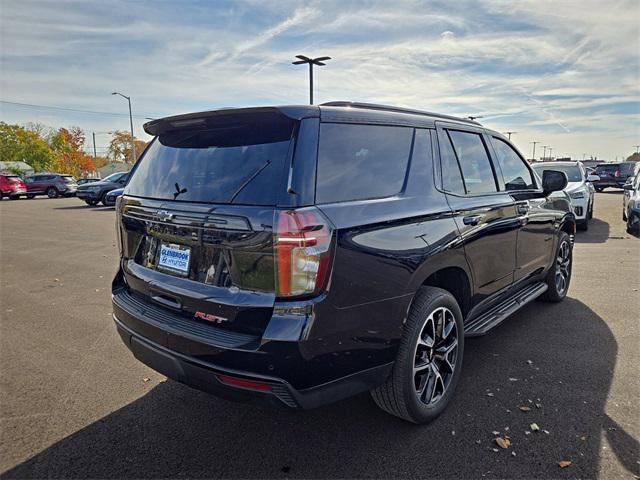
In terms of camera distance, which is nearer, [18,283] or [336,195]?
[336,195]

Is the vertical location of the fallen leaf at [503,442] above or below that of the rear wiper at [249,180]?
below

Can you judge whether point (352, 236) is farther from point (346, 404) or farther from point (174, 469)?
point (174, 469)

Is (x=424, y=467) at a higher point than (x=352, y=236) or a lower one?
lower

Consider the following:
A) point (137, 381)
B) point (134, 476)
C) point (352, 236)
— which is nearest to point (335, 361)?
point (352, 236)

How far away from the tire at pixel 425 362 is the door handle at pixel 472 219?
571 mm

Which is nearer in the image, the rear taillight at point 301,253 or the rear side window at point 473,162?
the rear taillight at point 301,253

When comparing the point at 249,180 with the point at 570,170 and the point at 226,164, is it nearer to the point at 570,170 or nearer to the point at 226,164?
the point at 226,164

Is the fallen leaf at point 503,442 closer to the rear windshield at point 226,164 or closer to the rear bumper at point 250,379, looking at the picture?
the rear bumper at point 250,379

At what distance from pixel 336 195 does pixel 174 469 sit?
5.65 feet

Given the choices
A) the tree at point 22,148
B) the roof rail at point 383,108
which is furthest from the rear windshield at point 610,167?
the tree at point 22,148

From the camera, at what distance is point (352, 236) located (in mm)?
2158

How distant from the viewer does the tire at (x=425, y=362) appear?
2479mm

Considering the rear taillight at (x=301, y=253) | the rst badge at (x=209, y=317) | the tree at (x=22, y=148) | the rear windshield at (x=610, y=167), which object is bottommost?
the rst badge at (x=209, y=317)

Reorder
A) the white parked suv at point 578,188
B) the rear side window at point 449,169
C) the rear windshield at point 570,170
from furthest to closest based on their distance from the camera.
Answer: the rear windshield at point 570,170
the white parked suv at point 578,188
the rear side window at point 449,169
